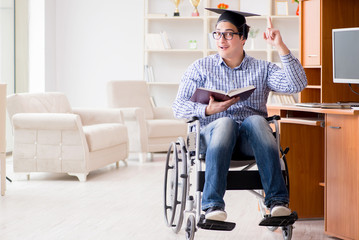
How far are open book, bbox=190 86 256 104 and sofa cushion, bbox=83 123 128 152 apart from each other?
7.85 ft

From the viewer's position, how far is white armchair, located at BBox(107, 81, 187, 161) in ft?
21.4

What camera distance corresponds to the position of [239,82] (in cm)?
331

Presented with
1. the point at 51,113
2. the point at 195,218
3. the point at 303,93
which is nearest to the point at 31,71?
the point at 51,113

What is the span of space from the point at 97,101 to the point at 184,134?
5.87 ft

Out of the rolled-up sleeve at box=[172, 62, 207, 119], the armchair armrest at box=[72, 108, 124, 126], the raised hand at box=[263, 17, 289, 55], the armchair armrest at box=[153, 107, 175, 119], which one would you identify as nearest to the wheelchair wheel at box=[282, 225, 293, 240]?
the rolled-up sleeve at box=[172, 62, 207, 119]

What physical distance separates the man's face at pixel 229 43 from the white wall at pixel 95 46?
15.9ft

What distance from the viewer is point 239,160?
10.3 ft

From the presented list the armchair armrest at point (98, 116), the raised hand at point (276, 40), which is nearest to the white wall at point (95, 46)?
the armchair armrest at point (98, 116)

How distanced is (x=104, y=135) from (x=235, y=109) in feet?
8.23

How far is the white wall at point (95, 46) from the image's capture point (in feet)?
26.7

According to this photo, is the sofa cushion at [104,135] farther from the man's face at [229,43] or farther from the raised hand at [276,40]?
the raised hand at [276,40]

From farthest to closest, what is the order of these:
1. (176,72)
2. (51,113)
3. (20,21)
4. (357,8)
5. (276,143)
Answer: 1. (176,72)
2. (20,21)
3. (51,113)
4. (357,8)
5. (276,143)

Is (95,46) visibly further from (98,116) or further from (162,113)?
(98,116)

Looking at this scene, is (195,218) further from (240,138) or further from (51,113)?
→ (51,113)
